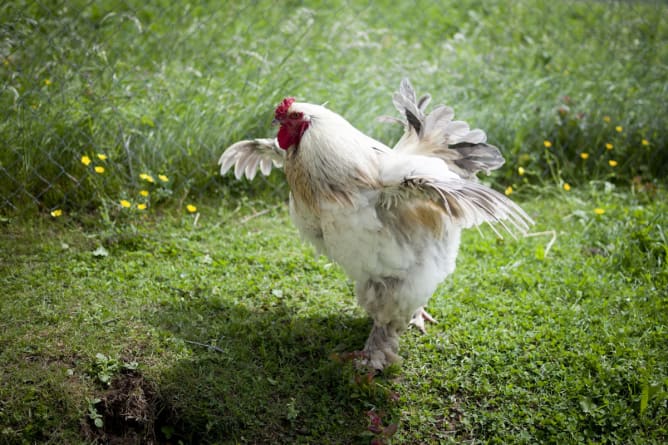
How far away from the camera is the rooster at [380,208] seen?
111 inches

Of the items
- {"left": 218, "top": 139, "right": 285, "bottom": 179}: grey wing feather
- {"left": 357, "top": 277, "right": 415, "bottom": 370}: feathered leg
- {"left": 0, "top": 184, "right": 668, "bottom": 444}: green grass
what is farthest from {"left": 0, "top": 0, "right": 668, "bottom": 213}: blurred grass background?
{"left": 357, "top": 277, "right": 415, "bottom": 370}: feathered leg

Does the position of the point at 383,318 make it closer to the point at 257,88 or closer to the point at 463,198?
the point at 463,198

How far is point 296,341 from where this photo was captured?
3.44m

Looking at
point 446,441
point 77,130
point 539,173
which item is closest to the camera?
point 446,441

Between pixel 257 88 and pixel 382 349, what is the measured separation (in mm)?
2732

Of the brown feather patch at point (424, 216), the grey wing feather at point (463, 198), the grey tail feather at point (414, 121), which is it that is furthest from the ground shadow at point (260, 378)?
the grey tail feather at point (414, 121)

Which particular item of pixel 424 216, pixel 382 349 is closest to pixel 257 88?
pixel 424 216

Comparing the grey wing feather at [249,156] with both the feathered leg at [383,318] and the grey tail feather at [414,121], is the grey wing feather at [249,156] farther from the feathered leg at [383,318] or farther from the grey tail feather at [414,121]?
the feathered leg at [383,318]

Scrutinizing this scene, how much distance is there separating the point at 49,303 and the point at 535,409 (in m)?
2.83

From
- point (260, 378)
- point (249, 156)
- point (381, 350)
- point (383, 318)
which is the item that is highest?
point (249, 156)

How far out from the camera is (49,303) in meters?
3.40

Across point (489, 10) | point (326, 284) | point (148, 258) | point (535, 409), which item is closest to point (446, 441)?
point (535, 409)

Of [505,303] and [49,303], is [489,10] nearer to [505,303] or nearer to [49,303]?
[505,303]

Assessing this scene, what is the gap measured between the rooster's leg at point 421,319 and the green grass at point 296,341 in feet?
0.24
